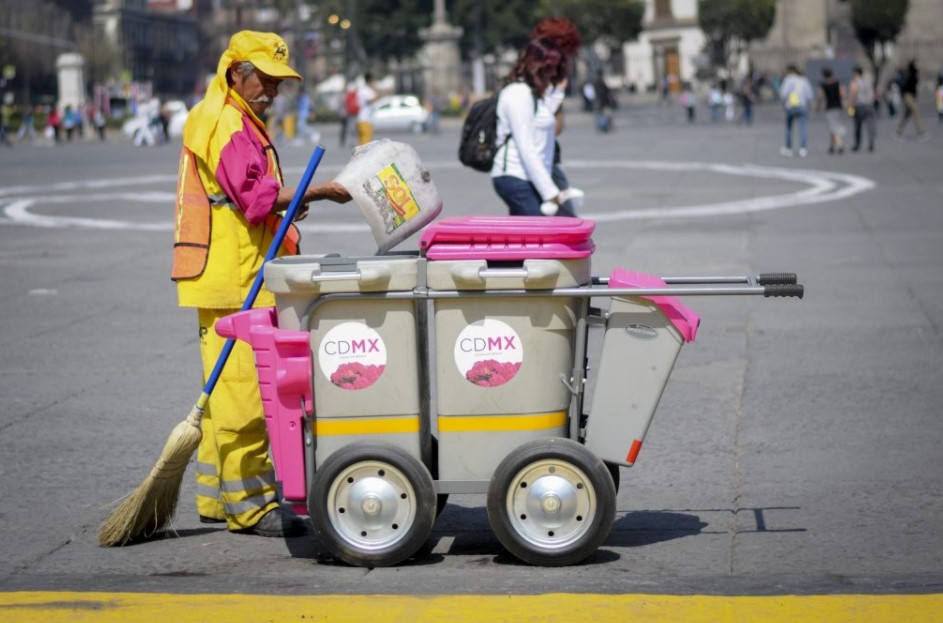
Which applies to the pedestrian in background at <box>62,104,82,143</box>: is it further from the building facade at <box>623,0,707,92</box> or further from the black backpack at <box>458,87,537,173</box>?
the building facade at <box>623,0,707,92</box>

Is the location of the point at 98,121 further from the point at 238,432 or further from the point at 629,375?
the point at 629,375

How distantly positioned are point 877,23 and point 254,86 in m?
71.6

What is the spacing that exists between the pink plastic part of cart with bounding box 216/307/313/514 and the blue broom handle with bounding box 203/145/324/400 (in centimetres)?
13

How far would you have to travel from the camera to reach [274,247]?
16.5ft

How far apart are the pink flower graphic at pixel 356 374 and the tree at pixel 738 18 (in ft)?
279

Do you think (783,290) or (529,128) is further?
(529,128)

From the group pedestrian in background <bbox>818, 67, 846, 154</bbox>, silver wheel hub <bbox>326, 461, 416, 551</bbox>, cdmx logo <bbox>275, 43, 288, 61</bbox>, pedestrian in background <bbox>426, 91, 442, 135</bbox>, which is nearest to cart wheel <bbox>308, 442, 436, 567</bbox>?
silver wheel hub <bbox>326, 461, 416, 551</bbox>

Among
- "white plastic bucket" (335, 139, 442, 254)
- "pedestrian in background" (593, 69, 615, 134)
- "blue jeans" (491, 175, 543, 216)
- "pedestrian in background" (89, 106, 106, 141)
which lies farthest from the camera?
"pedestrian in background" (89, 106, 106, 141)

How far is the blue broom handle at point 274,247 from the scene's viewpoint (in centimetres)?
497

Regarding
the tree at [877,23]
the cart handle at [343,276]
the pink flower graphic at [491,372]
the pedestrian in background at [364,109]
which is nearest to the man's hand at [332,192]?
the cart handle at [343,276]

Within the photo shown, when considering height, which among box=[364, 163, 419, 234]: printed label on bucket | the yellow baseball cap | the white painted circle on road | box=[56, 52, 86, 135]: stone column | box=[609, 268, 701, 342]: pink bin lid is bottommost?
the white painted circle on road

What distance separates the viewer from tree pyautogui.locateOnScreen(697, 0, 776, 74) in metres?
86.9

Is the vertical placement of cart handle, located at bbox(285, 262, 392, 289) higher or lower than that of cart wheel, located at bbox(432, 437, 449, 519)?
higher

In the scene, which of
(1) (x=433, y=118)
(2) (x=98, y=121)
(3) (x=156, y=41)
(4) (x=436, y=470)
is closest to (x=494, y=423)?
(4) (x=436, y=470)
